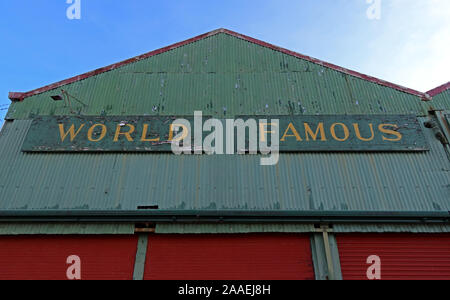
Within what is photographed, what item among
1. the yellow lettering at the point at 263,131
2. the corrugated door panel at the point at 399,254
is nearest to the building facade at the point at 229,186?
the corrugated door panel at the point at 399,254

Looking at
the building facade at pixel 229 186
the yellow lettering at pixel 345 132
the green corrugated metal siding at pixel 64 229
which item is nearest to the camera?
the building facade at pixel 229 186

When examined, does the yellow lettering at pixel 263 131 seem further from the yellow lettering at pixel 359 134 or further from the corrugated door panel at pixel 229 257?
the corrugated door panel at pixel 229 257

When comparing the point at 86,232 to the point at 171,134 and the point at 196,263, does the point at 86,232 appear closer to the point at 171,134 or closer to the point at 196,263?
the point at 196,263

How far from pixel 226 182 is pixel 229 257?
224 cm

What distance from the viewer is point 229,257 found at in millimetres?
8281

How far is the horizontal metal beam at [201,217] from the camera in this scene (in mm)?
8422

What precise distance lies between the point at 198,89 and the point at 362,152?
252 inches

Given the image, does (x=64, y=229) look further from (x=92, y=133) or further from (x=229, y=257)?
(x=229, y=257)

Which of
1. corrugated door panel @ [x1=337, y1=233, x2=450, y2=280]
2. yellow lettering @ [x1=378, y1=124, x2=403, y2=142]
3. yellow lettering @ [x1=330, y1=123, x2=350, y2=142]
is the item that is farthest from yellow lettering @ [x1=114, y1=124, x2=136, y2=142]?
yellow lettering @ [x1=378, y1=124, x2=403, y2=142]

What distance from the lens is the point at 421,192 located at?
29.5 ft

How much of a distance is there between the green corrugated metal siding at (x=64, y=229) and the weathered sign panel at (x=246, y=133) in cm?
261

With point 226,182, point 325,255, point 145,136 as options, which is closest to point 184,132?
point 145,136
